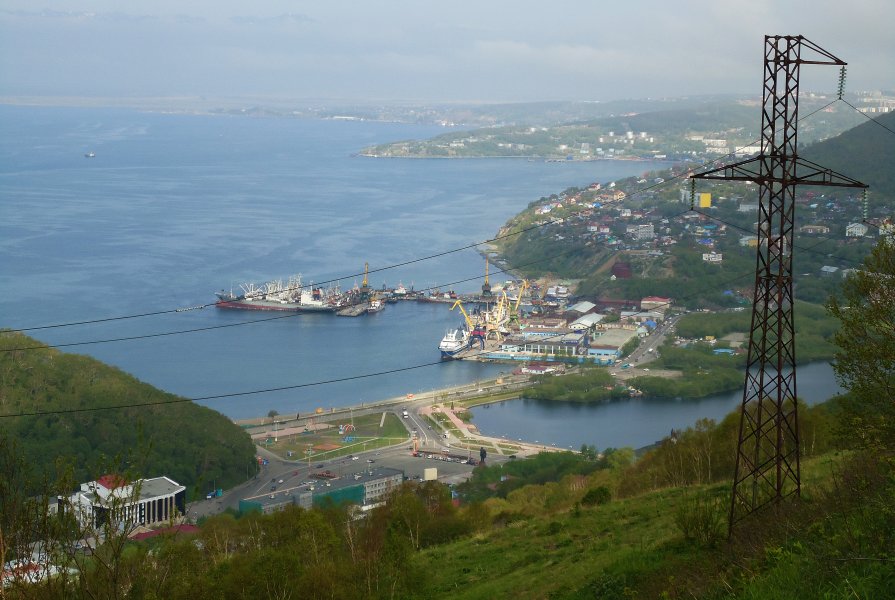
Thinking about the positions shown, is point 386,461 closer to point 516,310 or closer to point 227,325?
point 227,325

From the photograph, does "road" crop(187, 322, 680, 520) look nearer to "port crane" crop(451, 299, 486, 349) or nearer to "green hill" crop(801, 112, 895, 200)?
"port crane" crop(451, 299, 486, 349)

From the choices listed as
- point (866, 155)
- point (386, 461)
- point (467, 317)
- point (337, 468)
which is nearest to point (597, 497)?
point (337, 468)

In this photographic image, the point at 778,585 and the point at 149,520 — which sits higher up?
the point at 778,585

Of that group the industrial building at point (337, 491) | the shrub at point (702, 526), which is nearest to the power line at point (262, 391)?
the industrial building at point (337, 491)

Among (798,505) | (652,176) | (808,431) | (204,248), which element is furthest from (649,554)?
(652,176)

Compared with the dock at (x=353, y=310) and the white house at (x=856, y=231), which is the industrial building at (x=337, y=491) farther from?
the white house at (x=856, y=231)

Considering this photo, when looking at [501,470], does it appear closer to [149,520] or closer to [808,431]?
[149,520]

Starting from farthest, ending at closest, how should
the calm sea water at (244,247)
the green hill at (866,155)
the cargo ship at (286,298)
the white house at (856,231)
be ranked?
the green hill at (866,155) → the white house at (856,231) → the cargo ship at (286,298) → the calm sea water at (244,247)
